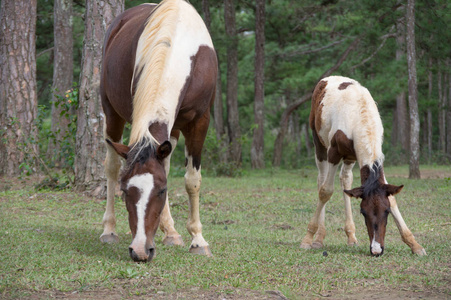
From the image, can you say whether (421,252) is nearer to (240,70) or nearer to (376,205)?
(376,205)

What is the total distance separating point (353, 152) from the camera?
20.1 ft

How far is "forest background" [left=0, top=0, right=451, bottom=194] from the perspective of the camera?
9117mm

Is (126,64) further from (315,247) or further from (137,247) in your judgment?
(315,247)

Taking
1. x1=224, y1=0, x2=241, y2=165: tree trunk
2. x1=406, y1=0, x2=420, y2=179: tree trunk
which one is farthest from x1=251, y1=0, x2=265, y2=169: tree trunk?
x1=406, y1=0, x2=420, y2=179: tree trunk

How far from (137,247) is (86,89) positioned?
5438 mm

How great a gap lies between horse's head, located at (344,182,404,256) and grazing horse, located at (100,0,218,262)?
5.65 feet

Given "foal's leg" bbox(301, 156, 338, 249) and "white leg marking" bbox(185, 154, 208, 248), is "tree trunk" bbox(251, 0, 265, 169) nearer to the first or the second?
"foal's leg" bbox(301, 156, 338, 249)

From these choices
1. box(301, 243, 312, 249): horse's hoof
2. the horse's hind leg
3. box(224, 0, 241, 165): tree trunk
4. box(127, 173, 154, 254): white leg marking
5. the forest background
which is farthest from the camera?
box(224, 0, 241, 165): tree trunk

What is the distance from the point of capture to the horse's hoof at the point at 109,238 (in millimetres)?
5859

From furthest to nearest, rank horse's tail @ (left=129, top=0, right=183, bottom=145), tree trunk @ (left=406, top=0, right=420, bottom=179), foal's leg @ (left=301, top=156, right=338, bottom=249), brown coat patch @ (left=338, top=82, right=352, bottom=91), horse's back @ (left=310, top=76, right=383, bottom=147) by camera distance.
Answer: tree trunk @ (left=406, top=0, right=420, bottom=179)
brown coat patch @ (left=338, top=82, right=352, bottom=91)
foal's leg @ (left=301, top=156, right=338, bottom=249)
horse's back @ (left=310, top=76, right=383, bottom=147)
horse's tail @ (left=129, top=0, right=183, bottom=145)

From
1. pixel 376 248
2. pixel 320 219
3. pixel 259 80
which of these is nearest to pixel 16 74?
pixel 320 219

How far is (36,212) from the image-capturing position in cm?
804

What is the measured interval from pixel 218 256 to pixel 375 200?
5.80 feet

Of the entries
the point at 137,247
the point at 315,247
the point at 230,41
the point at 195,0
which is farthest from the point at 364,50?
the point at 137,247
